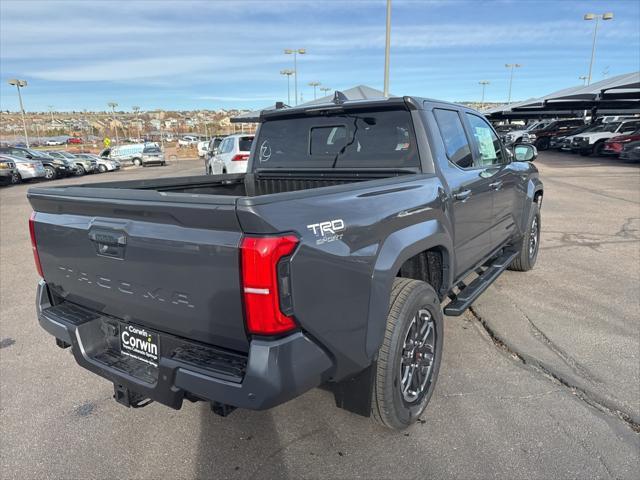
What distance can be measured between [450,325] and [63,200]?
10.9 feet

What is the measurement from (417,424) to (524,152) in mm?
3499

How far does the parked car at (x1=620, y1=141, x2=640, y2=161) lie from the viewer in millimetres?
19337

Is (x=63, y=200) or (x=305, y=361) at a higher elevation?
(x=63, y=200)

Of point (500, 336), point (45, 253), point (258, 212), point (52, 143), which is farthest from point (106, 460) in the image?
point (52, 143)

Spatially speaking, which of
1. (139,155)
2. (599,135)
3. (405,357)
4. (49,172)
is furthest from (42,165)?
(599,135)

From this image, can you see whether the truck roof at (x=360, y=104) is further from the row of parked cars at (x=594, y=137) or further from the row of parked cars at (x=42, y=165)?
the row of parked cars at (x=42, y=165)

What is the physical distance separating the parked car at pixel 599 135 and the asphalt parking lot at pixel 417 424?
2360 centimetres

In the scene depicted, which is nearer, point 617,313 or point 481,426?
point 481,426

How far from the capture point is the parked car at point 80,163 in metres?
25.8

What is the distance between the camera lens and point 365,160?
3.55 meters

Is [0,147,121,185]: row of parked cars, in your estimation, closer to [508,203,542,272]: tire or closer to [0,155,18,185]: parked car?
[0,155,18,185]: parked car

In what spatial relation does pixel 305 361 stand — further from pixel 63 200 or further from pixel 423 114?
pixel 423 114

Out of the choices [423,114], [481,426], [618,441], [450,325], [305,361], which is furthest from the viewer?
[450,325]

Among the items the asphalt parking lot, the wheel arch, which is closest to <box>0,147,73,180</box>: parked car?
the asphalt parking lot
